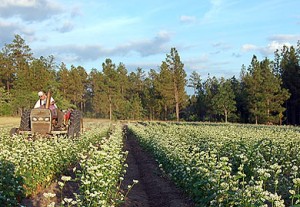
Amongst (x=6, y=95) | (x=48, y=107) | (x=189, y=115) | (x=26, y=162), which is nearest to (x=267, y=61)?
(x=189, y=115)

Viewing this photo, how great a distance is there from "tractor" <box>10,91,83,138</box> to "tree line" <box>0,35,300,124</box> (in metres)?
35.3

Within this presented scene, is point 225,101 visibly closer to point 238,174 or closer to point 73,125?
point 73,125

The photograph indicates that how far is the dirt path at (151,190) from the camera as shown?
10.2 metres

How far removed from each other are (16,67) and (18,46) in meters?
4.14

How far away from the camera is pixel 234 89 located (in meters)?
77.8

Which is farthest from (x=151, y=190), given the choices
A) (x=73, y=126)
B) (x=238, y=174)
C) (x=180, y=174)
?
(x=73, y=126)

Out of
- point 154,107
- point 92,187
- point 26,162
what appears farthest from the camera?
point 154,107

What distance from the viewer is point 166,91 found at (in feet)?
245

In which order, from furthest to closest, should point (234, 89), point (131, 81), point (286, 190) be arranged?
point (131, 81)
point (234, 89)
point (286, 190)

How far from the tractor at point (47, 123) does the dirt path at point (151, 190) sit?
4.17 m

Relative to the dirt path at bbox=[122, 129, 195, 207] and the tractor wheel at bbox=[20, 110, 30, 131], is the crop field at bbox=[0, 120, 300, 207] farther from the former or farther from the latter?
the tractor wheel at bbox=[20, 110, 30, 131]

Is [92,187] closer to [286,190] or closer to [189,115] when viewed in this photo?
[286,190]

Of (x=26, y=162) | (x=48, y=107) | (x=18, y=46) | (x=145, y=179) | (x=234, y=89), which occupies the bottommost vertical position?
(x=145, y=179)

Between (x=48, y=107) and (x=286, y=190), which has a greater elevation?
(x=48, y=107)
